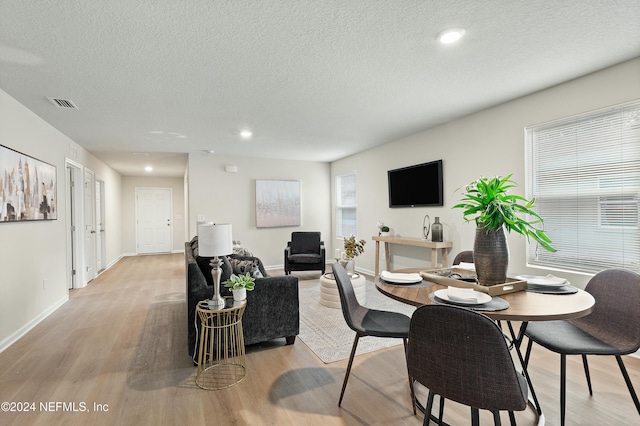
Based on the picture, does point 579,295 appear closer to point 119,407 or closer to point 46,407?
point 119,407

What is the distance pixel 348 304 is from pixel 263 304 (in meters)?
1.03

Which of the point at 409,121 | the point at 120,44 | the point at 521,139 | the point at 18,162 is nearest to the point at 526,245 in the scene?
the point at 521,139

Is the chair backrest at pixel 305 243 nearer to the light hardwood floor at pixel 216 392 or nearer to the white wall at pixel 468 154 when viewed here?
the white wall at pixel 468 154

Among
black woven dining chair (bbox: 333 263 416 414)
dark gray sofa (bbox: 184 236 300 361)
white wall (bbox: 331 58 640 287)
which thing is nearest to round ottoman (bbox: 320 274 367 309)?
dark gray sofa (bbox: 184 236 300 361)

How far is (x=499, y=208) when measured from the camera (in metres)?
1.66

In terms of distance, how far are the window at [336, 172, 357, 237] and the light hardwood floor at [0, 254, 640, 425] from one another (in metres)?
4.05

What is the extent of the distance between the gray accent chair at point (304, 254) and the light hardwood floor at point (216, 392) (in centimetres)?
232

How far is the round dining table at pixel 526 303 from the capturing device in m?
1.29

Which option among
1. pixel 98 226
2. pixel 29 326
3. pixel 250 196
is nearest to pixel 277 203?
pixel 250 196

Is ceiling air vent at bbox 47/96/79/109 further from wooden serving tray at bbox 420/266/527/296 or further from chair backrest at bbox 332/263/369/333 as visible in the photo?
wooden serving tray at bbox 420/266/527/296

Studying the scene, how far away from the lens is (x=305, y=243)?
5.87 metres

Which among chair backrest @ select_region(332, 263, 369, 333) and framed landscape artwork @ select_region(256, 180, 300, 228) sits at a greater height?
Answer: framed landscape artwork @ select_region(256, 180, 300, 228)

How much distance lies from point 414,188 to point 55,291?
5.05m

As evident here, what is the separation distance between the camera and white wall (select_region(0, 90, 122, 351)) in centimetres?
286
